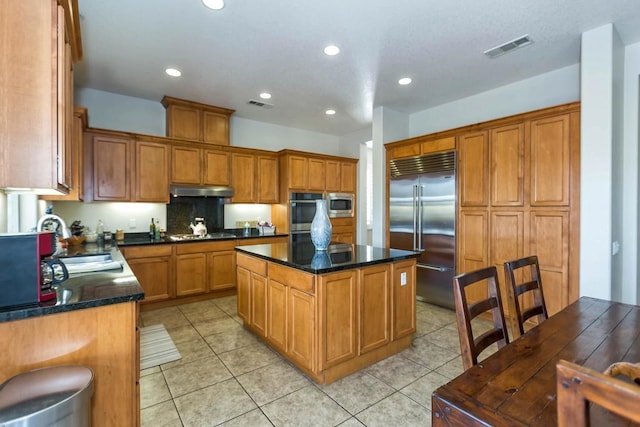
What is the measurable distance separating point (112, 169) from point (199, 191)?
1124 mm

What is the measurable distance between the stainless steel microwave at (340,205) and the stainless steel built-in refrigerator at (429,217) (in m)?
1.49

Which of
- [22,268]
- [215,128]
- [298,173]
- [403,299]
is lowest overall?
[403,299]

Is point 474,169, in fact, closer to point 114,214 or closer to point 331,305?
point 331,305

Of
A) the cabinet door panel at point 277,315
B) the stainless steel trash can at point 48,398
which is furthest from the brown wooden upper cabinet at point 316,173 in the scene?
the stainless steel trash can at point 48,398

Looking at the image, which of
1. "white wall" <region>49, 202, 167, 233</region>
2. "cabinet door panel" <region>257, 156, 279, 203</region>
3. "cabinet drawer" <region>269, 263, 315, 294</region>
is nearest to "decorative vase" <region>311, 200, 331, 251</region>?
"cabinet drawer" <region>269, 263, 315, 294</region>

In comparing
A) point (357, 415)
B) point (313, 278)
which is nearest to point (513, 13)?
point (313, 278)

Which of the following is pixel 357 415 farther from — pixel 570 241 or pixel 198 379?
pixel 570 241

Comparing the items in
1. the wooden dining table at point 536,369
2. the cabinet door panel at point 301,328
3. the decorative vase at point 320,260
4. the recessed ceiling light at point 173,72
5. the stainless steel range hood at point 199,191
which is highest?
the recessed ceiling light at point 173,72

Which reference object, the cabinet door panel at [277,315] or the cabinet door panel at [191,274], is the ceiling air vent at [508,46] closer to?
the cabinet door panel at [277,315]

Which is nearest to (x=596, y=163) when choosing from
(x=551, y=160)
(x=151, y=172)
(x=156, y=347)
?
(x=551, y=160)

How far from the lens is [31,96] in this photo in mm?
1370

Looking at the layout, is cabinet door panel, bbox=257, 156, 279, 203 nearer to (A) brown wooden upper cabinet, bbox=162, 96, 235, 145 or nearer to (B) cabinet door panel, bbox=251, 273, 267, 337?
(A) brown wooden upper cabinet, bbox=162, 96, 235, 145

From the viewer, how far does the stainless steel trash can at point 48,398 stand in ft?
3.30

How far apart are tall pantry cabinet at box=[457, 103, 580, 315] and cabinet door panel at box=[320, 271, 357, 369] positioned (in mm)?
2110
